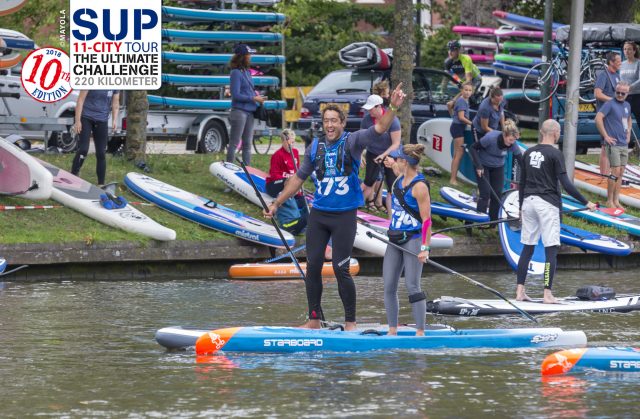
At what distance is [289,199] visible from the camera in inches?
671

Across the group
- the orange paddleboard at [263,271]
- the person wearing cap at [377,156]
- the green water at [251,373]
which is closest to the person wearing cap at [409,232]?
the green water at [251,373]

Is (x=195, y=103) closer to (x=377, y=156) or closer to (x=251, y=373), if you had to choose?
(x=377, y=156)

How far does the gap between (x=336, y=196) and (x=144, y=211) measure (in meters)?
6.22

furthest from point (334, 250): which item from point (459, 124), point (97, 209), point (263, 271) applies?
point (459, 124)

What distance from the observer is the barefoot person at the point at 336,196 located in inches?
433

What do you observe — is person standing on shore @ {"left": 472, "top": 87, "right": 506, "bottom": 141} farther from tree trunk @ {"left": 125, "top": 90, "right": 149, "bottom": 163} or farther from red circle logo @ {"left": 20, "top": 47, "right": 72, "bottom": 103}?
red circle logo @ {"left": 20, "top": 47, "right": 72, "bottom": 103}

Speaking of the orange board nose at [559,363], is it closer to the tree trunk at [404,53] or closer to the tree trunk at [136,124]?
the tree trunk at [404,53]

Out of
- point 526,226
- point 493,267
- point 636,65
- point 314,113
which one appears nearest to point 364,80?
point 314,113

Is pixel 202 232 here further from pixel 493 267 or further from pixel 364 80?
pixel 364 80

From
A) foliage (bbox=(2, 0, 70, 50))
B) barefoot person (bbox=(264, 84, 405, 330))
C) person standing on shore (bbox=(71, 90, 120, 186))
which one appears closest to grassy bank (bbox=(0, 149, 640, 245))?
person standing on shore (bbox=(71, 90, 120, 186))

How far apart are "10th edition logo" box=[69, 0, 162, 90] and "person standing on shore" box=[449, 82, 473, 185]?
4287 millimetres

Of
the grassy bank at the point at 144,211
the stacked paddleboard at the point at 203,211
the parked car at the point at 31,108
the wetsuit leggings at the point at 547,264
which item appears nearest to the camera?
the wetsuit leggings at the point at 547,264

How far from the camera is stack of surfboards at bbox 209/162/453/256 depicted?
16.5 metres

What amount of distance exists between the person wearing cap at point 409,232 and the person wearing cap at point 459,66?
10.2m
